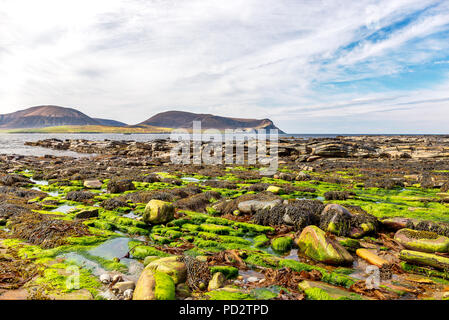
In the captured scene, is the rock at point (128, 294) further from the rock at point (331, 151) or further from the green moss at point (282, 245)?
the rock at point (331, 151)

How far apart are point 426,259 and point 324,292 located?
337 cm

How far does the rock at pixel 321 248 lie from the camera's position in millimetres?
5820

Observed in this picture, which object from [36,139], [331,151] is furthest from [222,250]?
[36,139]

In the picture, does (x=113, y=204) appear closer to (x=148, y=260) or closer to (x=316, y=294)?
(x=148, y=260)

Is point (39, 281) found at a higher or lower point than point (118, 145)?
lower

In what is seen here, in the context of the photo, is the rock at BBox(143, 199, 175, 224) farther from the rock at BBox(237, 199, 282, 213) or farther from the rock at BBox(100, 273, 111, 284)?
the rock at BBox(100, 273, 111, 284)

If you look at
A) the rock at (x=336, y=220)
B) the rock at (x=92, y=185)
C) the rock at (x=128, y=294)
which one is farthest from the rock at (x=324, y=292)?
the rock at (x=92, y=185)

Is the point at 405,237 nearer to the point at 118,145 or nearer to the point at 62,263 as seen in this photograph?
the point at 62,263

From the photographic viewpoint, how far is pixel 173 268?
490 cm

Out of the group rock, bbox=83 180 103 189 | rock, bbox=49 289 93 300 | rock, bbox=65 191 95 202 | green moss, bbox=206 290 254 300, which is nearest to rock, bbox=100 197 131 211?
rock, bbox=65 191 95 202

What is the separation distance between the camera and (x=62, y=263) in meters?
5.56

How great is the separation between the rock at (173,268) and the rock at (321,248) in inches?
136
